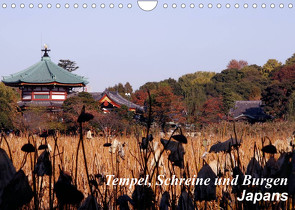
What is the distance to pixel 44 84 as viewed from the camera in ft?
81.5

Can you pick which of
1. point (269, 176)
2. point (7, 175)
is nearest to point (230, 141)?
point (269, 176)

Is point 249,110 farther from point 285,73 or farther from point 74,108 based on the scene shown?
point 74,108

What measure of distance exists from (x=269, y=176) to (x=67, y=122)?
14.9 m

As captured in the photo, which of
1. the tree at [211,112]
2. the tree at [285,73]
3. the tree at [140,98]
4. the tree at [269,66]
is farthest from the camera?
the tree at [269,66]

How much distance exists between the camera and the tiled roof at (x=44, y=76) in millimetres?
24750

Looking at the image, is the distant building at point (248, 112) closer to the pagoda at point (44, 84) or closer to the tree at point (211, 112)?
the tree at point (211, 112)

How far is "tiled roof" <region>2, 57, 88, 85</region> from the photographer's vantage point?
2475 cm

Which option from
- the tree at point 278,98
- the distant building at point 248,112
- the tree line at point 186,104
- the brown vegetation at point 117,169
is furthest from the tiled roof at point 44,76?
the brown vegetation at point 117,169

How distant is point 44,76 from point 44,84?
0.96 meters

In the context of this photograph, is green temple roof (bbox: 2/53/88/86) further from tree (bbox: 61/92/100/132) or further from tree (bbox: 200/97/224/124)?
tree (bbox: 61/92/100/132)

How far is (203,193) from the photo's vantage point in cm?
87

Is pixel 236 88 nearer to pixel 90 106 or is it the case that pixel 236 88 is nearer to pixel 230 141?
pixel 90 106

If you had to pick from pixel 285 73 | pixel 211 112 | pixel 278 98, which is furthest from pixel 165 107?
pixel 285 73

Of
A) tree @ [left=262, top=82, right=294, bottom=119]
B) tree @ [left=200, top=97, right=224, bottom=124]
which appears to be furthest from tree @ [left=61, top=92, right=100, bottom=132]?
tree @ [left=262, top=82, right=294, bottom=119]
